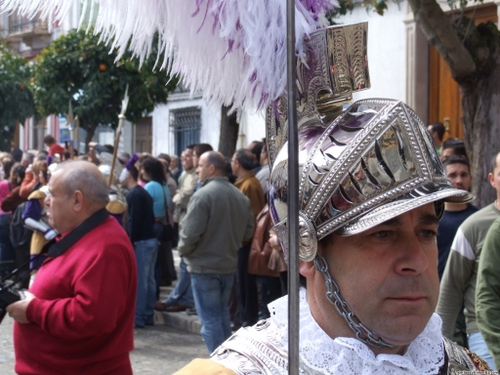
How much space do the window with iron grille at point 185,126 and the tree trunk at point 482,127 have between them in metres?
15.0

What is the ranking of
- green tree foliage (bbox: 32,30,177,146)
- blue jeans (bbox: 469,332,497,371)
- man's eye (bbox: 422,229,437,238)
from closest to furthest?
man's eye (bbox: 422,229,437,238)
blue jeans (bbox: 469,332,497,371)
green tree foliage (bbox: 32,30,177,146)

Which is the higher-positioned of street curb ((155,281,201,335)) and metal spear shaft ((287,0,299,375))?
metal spear shaft ((287,0,299,375))

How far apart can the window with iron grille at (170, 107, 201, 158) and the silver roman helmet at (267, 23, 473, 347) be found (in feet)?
64.3

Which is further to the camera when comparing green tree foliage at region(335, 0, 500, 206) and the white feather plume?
green tree foliage at region(335, 0, 500, 206)

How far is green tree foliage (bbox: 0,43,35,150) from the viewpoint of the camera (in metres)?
25.1

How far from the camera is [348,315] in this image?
5.83 ft

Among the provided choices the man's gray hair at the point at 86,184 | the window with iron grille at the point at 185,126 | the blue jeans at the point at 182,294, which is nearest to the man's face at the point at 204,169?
the blue jeans at the point at 182,294

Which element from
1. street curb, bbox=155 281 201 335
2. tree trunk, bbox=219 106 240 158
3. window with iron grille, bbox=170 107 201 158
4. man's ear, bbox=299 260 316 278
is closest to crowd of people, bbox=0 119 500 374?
man's ear, bbox=299 260 316 278

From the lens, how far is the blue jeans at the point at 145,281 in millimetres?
8672

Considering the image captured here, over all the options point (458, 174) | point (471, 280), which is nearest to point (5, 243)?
point (458, 174)

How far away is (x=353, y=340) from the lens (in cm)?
179

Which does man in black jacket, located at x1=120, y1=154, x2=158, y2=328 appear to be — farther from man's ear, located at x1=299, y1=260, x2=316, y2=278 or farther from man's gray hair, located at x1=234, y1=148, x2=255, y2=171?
man's ear, located at x1=299, y1=260, x2=316, y2=278

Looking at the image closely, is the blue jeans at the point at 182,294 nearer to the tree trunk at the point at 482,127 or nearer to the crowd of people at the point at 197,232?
the crowd of people at the point at 197,232

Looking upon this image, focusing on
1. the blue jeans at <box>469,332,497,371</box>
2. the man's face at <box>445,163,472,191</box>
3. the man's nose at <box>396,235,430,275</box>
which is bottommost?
the blue jeans at <box>469,332,497,371</box>
